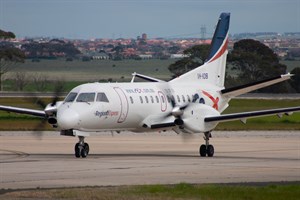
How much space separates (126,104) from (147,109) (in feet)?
3.74

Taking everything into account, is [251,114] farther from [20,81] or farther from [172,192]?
[20,81]

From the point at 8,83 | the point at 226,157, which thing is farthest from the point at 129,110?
the point at 8,83

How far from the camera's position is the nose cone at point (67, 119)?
29.3 meters

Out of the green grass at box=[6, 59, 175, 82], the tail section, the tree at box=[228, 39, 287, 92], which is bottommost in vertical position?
the green grass at box=[6, 59, 175, 82]

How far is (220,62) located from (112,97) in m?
6.96

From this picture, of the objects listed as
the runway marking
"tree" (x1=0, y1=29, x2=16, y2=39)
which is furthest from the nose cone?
"tree" (x1=0, y1=29, x2=16, y2=39)

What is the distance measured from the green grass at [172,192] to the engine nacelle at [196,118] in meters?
10.0

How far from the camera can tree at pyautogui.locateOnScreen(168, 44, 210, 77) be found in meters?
100

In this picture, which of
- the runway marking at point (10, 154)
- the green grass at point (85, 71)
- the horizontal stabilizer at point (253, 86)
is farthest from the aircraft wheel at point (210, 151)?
the green grass at point (85, 71)

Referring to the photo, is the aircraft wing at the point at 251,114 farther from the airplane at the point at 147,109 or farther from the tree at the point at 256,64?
the tree at the point at 256,64

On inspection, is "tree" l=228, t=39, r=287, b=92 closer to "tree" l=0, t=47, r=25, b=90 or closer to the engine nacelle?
"tree" l=0, t=47, r=25, b=90

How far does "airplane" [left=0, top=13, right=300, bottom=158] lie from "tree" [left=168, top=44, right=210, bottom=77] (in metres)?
64.4

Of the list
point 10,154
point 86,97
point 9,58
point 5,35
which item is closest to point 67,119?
point 86,97

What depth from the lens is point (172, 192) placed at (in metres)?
20.5
